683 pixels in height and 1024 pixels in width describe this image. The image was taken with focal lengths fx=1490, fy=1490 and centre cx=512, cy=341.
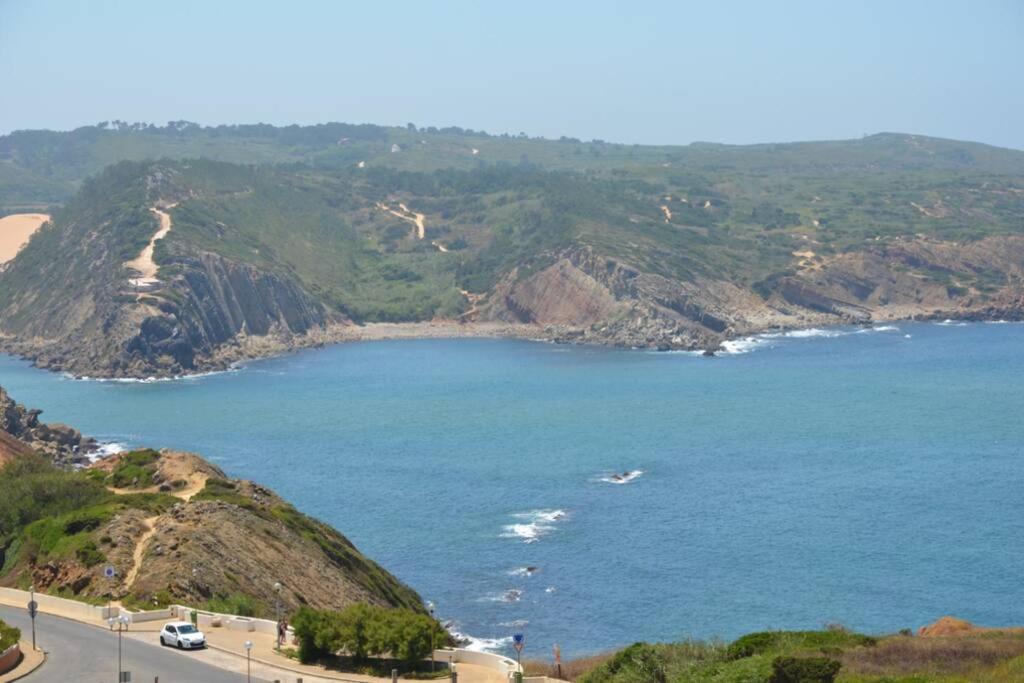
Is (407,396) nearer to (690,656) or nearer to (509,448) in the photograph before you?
(509,448)

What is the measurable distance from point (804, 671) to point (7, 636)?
19.2 m

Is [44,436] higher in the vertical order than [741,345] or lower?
lower

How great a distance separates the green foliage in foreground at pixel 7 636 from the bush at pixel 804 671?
1814 centimetres

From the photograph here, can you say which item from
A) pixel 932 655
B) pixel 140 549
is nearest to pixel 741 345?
pixel 140 549

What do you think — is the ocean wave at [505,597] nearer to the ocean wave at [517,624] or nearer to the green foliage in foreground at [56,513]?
the ocean wave at [517,624]

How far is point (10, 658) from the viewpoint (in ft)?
117

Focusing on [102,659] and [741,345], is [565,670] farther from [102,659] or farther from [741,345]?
[741,345]

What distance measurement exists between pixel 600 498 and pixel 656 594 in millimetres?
21591

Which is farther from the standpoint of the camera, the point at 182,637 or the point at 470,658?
the point at 182,637

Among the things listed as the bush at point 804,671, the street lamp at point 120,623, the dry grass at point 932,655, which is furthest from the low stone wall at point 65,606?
the dry grass at point 932,655

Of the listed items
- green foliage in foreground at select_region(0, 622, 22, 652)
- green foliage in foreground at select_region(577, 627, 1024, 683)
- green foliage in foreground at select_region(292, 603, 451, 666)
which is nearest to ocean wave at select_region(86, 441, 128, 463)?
green foliage in foreground at select_region(0, 622, 22, 652)

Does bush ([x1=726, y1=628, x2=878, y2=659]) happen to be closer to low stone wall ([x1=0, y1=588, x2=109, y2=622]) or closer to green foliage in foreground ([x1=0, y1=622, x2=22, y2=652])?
green foliage in foreground ([x1=0, y1=622, x2=22, y2=652])

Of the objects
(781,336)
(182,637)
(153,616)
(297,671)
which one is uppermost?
(182,637)

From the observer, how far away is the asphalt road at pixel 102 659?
35.2m
